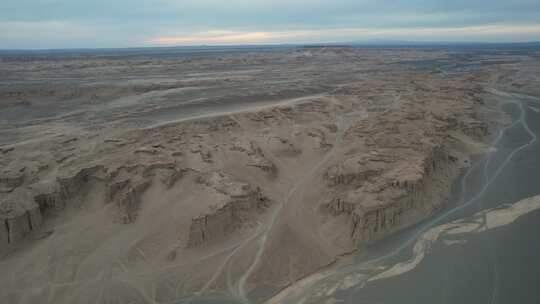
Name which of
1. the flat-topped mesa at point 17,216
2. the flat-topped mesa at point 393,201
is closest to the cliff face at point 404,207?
the flat-topped mesa at point 393,201

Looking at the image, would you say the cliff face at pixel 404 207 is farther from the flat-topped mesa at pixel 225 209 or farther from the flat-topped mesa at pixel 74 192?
the flat-topped mesa at pixel 74 192

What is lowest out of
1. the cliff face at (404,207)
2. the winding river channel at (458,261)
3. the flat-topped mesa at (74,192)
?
the winding river channel at (458,261)

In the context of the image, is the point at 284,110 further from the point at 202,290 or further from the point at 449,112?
the point at 202,290

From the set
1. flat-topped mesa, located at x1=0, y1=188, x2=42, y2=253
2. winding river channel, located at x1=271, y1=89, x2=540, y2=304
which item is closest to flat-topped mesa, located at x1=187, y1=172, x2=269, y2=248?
winding river channel, located at x1=271, y1=89, x2=540, y2=304

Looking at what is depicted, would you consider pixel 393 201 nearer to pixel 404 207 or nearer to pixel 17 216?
pixel 404 207

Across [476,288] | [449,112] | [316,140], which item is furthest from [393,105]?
[476,288]

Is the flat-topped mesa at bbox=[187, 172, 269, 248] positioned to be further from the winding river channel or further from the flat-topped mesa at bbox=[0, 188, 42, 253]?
the flat-topped mesa at bbox=[0, 188, 42, 253]

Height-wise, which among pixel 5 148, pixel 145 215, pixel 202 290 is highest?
pixel 5 148
